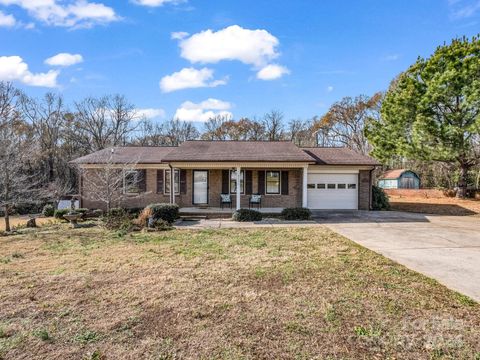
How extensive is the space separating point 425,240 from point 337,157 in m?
8.83

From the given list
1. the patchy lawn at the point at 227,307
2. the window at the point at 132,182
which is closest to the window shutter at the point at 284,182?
the window at the point at 132,182

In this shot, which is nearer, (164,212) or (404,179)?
(164,212)

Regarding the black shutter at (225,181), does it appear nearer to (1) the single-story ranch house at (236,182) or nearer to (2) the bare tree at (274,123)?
(1) the single-story ranch house at (236,182)

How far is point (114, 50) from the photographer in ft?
45.7

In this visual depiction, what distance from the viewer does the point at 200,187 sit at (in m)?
15.9

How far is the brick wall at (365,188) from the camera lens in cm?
1639

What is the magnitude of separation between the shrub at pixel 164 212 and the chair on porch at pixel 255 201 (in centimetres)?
432

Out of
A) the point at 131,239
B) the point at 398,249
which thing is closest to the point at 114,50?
the point at 131,239

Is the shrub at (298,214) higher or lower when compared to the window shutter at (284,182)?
lower

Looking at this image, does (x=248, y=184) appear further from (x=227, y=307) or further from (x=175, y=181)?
(x=227, y=307)

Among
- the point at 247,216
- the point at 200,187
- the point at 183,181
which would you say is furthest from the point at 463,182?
the point at 183,181

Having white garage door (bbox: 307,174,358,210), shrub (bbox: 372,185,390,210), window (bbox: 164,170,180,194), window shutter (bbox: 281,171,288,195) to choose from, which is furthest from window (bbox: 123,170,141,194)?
shrub (bbox: 372,185,390,210)

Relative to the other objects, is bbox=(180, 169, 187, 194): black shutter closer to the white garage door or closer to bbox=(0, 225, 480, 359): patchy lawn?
the white garage door

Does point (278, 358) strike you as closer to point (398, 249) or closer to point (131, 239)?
point (398, 249)
